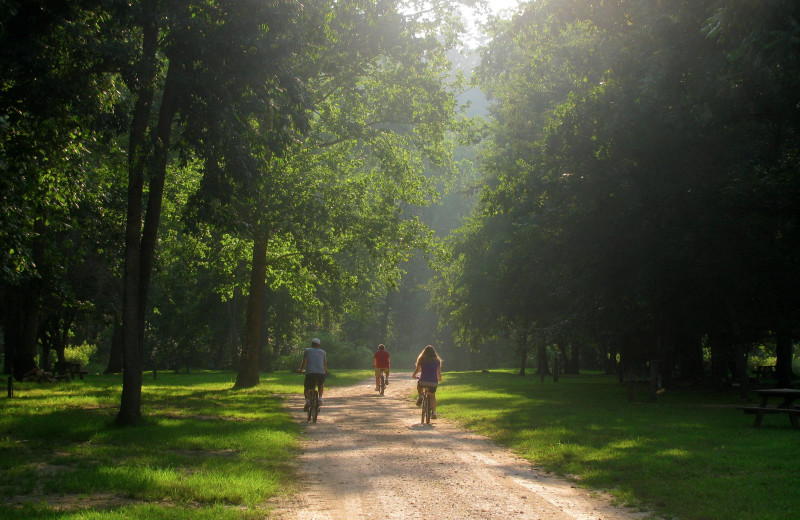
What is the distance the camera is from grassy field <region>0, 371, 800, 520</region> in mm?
7582

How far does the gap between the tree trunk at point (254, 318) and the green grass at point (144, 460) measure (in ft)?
28.4

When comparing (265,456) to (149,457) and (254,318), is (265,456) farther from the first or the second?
(254,318)

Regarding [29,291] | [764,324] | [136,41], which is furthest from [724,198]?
[29,291]

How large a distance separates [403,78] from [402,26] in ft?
6.25

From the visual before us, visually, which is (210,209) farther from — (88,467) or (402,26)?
(402,26)

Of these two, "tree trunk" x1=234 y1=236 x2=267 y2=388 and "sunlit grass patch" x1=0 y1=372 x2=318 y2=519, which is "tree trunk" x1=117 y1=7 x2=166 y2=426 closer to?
"sunlit grass patch" x1=0 y1=372 x2=318 y2=519

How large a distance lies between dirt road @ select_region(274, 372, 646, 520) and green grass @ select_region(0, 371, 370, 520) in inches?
21.5

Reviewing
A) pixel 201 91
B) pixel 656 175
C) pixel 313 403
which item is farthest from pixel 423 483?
pixel 656 175

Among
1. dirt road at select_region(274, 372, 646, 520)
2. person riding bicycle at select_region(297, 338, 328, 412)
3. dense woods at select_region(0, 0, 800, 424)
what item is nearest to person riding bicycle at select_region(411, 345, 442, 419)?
dirt road at select_region(274, 372, 646, 520)

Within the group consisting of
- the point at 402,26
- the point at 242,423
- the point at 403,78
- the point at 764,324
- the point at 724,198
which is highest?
the point at 402,26

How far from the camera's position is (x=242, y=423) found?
604 inches

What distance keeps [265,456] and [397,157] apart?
1811cm

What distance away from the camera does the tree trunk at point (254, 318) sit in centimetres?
2714

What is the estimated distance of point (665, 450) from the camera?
11.3m
